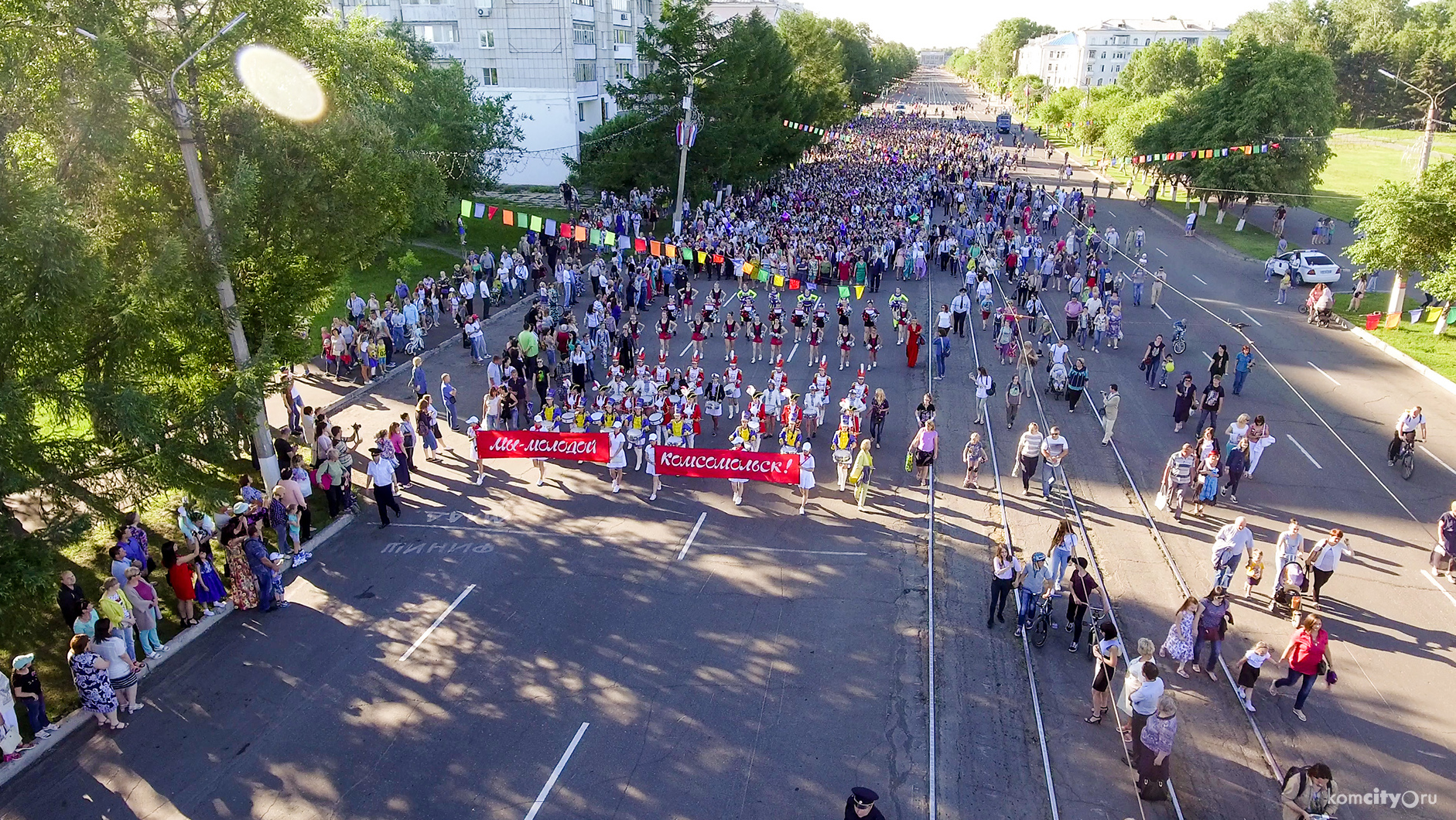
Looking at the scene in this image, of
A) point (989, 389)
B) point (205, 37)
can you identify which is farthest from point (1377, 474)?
point (205, 37)

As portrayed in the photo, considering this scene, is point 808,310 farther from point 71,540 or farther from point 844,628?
point 71,540

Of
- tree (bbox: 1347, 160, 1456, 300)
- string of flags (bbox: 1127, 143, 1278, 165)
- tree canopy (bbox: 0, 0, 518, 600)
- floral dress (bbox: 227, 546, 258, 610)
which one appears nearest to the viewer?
tree canopy (bbox: 0, 0, 518, 600)

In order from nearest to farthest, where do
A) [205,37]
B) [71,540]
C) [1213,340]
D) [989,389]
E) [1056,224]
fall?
[71,540], [205,37], [989,389], [1213,340], [1056,224]

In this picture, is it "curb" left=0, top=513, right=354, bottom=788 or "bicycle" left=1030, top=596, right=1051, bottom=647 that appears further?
"bicycle" left=1030, top=596, right=1051, bottom=647

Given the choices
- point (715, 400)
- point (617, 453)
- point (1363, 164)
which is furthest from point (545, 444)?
point (1363, 164)

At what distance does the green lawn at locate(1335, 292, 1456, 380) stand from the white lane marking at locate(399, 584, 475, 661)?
24.7m

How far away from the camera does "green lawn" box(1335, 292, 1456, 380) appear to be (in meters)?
23.2

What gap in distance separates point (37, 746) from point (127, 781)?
4.25 ft

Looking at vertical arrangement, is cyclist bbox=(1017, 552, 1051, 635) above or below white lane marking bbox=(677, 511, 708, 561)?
above

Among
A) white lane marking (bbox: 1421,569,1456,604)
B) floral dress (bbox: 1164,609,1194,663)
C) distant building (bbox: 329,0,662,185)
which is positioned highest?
distant building (bbox: 329,0,662,185)

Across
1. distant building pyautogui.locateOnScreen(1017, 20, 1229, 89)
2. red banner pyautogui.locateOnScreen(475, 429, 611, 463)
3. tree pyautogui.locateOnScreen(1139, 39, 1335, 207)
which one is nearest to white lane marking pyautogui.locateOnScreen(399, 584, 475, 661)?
red banner pyautogui.locateOnScreen(475, 429, 611, 463)

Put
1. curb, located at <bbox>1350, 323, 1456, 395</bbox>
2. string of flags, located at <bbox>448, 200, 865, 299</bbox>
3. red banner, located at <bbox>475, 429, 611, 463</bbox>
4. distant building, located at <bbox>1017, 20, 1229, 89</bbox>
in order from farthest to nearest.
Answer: distant building, located at <bbox>1017, 20, 1229, 89</bbox>
string of flags, located at <bbox>448, 200, 865, 299</bbox>
curb, located at <bbox>1350, 323, 1456, 395</bbox>
red banner, located at <bbox>475, 429, 611, 463</bbox>

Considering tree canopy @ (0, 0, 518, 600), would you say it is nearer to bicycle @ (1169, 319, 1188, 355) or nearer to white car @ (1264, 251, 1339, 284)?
bicycle @ (1169, 319, 1188, 355)

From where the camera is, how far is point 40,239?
890cm
